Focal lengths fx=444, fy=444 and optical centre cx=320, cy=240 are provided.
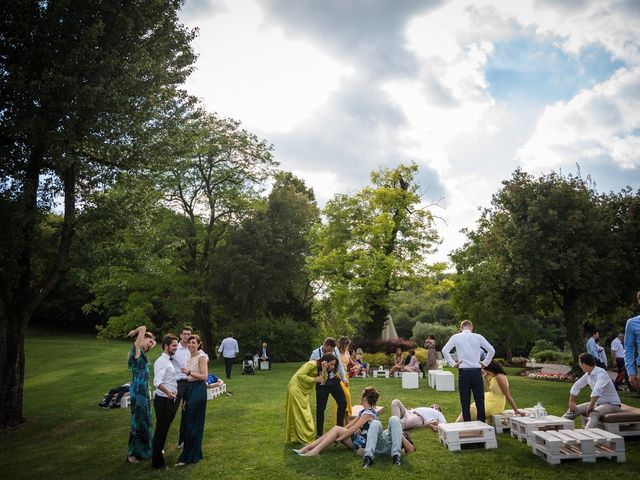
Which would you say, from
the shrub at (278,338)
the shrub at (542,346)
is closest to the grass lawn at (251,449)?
the shrub at (278,338)

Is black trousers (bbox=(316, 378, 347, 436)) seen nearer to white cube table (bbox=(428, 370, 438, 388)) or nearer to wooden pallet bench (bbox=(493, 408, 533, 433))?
wooden pallet bench (bbox=(493, 408, 533, 433))

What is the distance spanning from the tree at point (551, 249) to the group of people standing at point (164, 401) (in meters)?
14.8

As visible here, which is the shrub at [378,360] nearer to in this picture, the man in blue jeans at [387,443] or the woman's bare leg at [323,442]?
the woman's bare leg at [323,442]

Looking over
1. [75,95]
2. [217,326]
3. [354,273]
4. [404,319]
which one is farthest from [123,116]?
[404,319]

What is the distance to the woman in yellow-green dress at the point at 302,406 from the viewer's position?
833 cm

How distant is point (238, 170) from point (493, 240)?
1678cm

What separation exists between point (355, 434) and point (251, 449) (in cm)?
199

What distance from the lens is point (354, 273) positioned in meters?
28.0

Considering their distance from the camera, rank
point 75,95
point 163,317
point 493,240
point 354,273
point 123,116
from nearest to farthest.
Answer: point 75,95
point 123,116
point 493,240
point 354,273
point 163,317

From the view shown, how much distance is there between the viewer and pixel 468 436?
25.2 ft

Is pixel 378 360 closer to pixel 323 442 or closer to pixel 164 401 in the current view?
pixel 323 442

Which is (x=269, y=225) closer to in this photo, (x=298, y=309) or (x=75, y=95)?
(x=298, y=309)

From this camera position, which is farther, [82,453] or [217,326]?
[217,326]

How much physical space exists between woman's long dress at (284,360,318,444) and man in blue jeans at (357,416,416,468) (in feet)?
4.21
